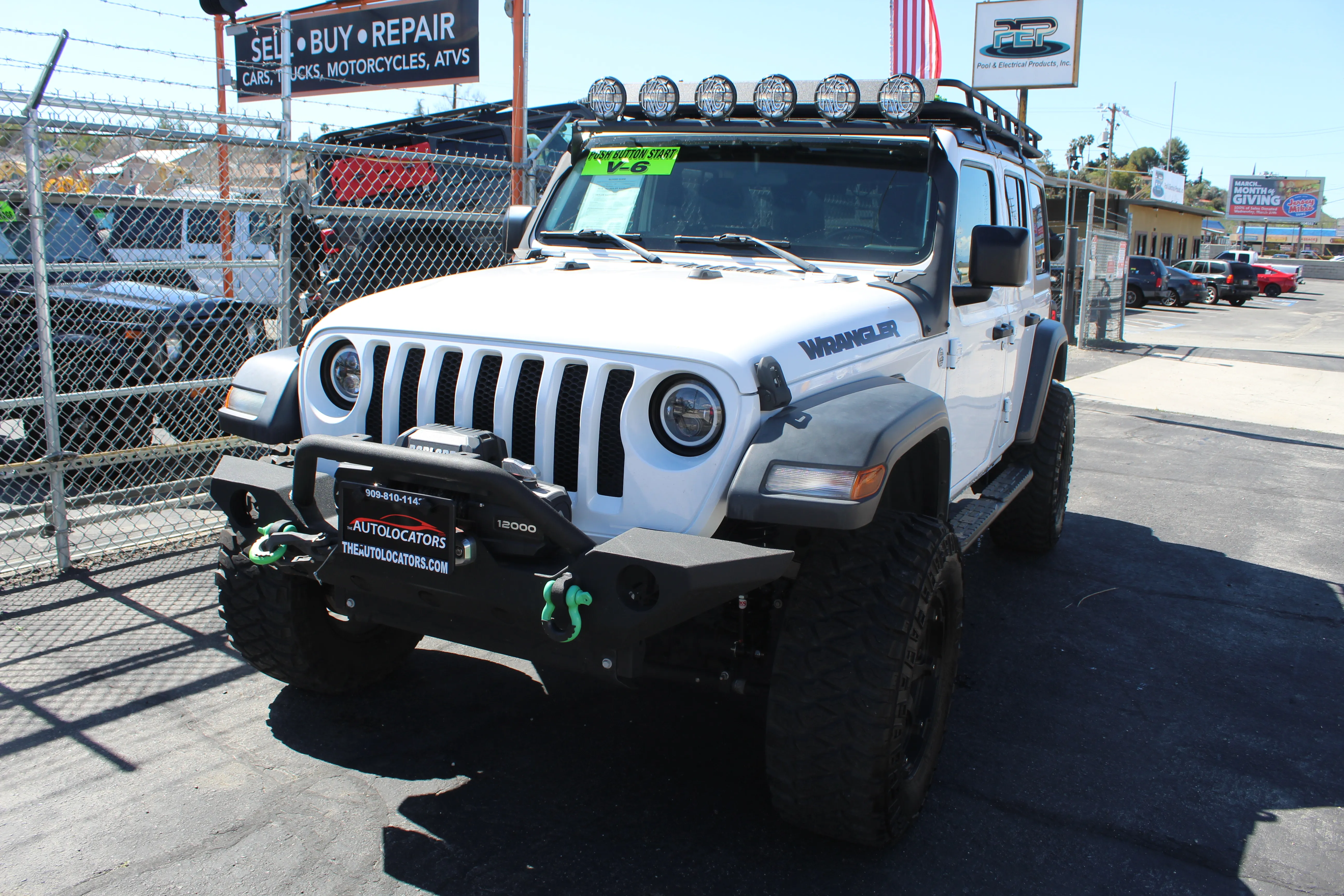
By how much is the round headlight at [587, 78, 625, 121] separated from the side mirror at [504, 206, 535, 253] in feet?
1.80

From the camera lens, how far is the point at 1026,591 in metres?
5.47

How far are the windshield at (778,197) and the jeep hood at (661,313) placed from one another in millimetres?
183

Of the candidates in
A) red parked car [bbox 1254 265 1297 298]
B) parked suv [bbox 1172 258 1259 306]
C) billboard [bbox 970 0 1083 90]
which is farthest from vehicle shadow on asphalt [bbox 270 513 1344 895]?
red parked car [bbox 1254 265 1297 298]

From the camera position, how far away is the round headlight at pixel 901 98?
12.6 feet

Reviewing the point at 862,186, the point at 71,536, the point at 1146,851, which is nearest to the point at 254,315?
the point at 71,536

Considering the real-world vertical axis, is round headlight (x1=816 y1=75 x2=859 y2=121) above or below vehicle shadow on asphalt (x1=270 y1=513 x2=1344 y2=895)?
above

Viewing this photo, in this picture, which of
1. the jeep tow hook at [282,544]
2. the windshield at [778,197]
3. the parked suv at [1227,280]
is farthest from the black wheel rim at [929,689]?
the parked suv at [1227,280]

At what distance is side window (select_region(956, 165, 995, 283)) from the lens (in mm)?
4016

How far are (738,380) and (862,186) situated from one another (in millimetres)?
1620

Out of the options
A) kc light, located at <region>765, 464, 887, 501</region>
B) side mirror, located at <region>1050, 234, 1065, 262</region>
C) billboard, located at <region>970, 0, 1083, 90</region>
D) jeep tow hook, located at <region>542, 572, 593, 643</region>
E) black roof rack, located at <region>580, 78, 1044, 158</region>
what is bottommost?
jeep tow hook, located at <region>542, 572, 593, 643</region>

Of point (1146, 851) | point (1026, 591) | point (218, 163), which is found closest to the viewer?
point (1146, 851)

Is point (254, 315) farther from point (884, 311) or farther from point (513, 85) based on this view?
point (884, 311)

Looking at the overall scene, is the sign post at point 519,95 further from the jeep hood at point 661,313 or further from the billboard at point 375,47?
the billboard at point 375,47

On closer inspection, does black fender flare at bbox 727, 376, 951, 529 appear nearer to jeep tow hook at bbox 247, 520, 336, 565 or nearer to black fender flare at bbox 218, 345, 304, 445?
jeep tow hook at bbox 247, 520, 336, 565
